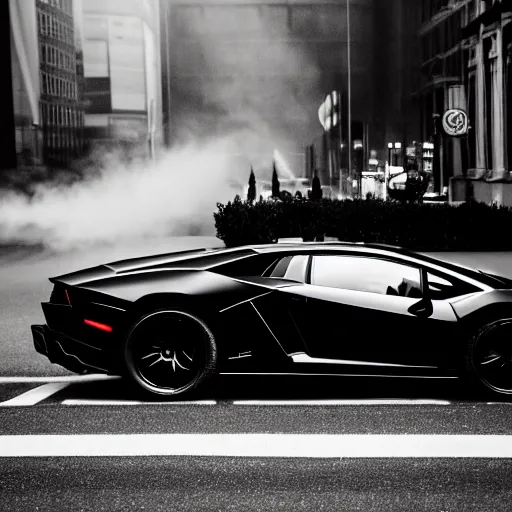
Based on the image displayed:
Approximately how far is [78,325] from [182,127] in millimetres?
36817

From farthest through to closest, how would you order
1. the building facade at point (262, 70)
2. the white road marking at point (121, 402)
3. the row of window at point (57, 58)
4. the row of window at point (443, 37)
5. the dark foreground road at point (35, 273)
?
the building facade at point (262, 70), the row of window at point (443, 37), the row of window at point (57, 58), the dark foreground road at point (35, 273), the white road marking at point (121, 402)

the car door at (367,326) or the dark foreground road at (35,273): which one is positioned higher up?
the car door at (367,326)

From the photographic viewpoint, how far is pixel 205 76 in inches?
1775

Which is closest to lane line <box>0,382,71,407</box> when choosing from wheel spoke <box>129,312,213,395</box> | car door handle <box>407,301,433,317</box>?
wheel spoke <box>129,312,213,395</box>

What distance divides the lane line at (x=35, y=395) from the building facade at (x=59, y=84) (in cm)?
2845

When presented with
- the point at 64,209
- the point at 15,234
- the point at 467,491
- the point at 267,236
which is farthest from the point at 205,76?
the point at 467,491

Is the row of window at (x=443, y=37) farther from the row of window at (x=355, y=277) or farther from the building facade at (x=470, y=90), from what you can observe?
the row of window at (x=355, y=277)

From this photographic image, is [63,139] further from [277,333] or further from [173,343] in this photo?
[277,333]

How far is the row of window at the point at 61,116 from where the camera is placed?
36.2m

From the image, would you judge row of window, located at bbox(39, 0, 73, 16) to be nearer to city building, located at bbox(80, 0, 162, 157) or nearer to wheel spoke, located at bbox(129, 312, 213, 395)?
city building, located at bbox(80, 0, 162, 157)

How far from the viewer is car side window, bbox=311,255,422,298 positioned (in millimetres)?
7230

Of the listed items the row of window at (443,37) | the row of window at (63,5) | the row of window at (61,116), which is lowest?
the row of window at (61,116)

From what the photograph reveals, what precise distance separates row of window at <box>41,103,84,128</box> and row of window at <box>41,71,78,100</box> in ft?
1.63

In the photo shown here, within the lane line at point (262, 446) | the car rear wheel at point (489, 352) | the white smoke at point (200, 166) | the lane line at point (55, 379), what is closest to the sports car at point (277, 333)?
the car rear wheel at point (489, 352)
